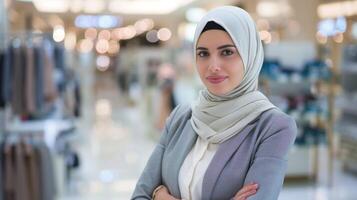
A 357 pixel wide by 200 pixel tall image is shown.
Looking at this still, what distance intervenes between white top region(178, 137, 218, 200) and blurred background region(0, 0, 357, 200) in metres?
0.61

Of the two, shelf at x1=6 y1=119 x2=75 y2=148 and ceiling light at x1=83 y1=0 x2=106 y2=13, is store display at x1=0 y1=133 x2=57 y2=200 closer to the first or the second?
shelf at x1=6 y1=119 x2=75 y2=148

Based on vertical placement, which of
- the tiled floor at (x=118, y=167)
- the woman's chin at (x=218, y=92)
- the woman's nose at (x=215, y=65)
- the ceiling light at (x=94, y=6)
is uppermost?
the ceiling light at (x=94, y=6)

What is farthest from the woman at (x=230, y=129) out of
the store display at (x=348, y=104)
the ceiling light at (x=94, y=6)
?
the ceiling light at (x=94, y=6)

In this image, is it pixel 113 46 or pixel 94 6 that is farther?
pixel 113 46

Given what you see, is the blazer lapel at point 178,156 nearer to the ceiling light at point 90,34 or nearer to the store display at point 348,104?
the store display at point 348,104

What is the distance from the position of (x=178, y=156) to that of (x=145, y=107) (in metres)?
9.65

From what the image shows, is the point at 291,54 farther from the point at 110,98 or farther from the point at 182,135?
the point at 110,98

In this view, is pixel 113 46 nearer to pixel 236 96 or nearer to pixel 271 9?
pixel 271 9

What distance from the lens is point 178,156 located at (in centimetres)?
155

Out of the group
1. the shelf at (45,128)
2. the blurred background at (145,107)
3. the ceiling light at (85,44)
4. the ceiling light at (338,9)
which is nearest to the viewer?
the blurred background at (145,107)

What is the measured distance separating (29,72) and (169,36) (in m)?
15.6

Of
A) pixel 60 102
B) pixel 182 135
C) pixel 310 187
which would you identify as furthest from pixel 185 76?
pixel 182 135

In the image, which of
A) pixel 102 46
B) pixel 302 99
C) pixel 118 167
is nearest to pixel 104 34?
pixel 102 46

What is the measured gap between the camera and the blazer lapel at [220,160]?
1.42 meters
